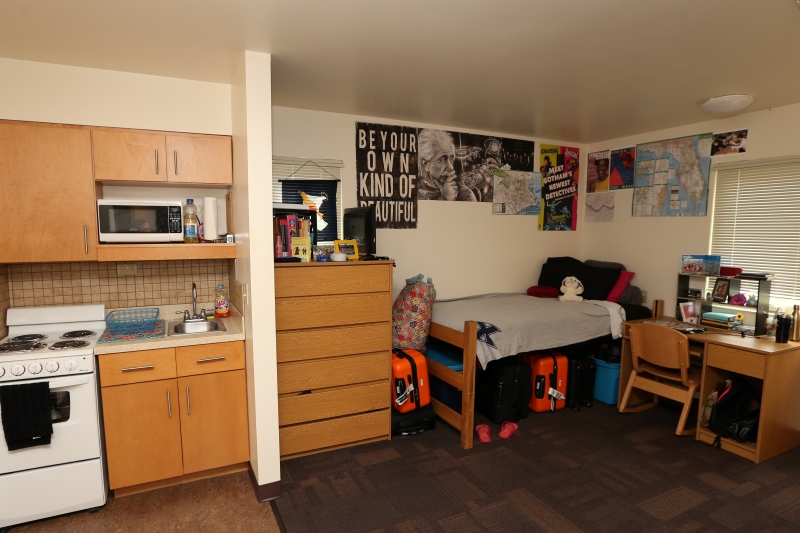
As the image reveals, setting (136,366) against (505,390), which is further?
(505,390)

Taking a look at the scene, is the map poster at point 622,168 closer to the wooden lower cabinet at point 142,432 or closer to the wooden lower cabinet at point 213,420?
the wooden lower cabinet at point 213,420

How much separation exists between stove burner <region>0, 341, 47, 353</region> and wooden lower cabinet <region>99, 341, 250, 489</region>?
1.18 feet

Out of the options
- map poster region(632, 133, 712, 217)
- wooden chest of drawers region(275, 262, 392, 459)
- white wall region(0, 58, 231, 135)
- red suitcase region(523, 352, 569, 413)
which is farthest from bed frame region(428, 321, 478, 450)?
map poster region(632, 133, 712, 217)

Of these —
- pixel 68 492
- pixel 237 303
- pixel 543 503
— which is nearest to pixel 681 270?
pixel 543 503

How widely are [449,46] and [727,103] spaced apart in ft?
7.35

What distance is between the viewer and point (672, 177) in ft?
13.7

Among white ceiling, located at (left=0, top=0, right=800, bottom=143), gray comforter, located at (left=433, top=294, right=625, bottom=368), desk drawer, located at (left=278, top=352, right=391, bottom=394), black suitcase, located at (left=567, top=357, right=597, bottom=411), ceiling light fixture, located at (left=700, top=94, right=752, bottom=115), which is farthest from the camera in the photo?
black suitcase, located at (left=567, top=357, right=597, bottom=411)

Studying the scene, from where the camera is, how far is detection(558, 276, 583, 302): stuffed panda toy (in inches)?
170

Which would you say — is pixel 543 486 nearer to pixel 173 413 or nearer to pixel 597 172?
pixel 173 413

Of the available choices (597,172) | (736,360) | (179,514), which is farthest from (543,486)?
(597,172)

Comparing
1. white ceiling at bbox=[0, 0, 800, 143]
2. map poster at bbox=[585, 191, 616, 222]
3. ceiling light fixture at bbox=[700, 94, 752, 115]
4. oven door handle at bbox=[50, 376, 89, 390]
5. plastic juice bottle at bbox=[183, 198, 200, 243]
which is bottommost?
oven door handle at bbox=[50, 376, 89, 390]

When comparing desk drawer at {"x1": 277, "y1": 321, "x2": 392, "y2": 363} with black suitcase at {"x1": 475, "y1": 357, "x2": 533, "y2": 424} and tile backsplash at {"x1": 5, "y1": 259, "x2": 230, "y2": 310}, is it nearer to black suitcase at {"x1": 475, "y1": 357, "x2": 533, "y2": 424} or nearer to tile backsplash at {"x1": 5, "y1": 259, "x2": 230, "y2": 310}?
tile backsplash at {"x1": 5, "y1": 259, "x2": 230, "y2": 310}

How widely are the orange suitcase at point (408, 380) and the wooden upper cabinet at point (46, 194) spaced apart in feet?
6.87

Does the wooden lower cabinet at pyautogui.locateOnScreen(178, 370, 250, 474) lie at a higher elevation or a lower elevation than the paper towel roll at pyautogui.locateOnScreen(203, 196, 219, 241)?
lower
